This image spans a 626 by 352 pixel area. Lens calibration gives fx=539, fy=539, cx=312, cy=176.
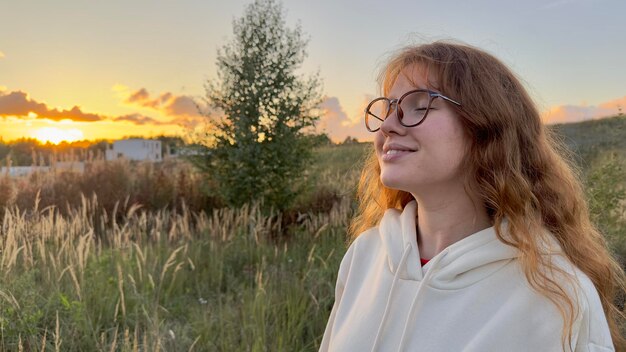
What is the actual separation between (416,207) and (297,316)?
86.4 inches

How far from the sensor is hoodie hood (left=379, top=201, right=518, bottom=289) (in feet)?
5.19

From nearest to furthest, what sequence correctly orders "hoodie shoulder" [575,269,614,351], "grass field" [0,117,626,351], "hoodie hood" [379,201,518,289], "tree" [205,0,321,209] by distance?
"hoodie shoulder" [575,269,614,351], "hoodie hood" [379,201,518,289], "grass field" [0,117,626,351], "tree" [205,0,321,209]

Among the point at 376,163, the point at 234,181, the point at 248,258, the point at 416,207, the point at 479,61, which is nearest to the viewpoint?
the point at 479,61

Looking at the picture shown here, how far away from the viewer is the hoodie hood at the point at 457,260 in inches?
62.3

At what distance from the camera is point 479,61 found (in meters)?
1.77

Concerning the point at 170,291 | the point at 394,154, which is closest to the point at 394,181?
the point at 394,154

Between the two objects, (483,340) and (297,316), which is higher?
(483,340)

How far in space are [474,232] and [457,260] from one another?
0.65ft

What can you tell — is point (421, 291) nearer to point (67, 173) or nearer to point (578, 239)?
point (578, 239)

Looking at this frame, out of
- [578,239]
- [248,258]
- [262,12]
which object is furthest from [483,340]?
[262,12]

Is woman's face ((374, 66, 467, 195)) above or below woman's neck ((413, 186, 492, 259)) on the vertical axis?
above

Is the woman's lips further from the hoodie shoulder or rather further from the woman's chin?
the hoodie shoulder

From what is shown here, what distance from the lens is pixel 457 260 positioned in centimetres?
162

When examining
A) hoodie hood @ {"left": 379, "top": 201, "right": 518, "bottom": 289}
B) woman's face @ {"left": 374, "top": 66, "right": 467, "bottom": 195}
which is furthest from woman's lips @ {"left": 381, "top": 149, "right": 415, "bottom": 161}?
hoodie hood @ {"left": 379, "top": 201, "right": 518, "bottom": 289}
